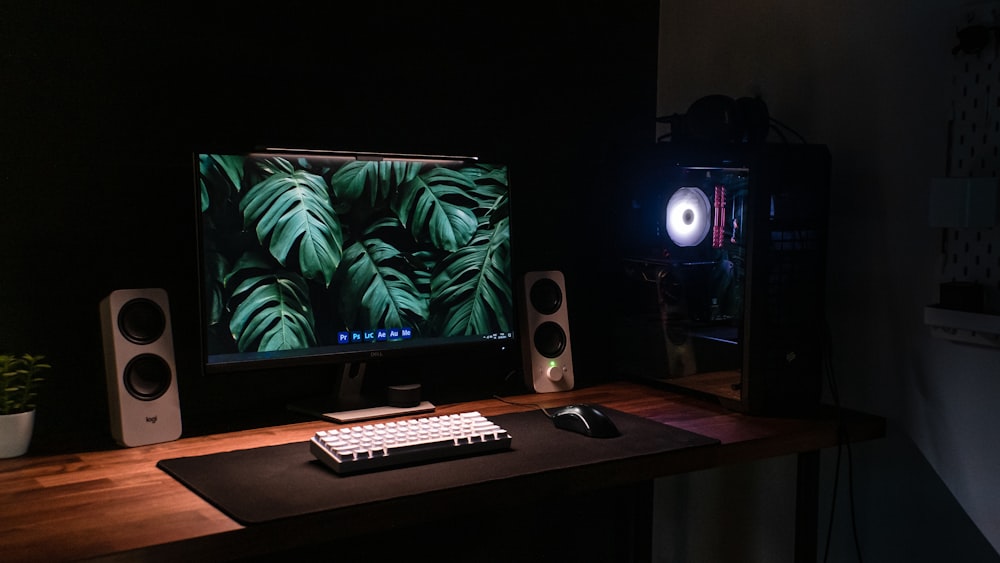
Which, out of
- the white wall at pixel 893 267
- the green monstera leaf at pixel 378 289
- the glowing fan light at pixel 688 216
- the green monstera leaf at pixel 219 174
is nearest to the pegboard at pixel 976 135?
the white wall at pixel 893 267

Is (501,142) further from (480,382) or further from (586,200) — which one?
(480,382)

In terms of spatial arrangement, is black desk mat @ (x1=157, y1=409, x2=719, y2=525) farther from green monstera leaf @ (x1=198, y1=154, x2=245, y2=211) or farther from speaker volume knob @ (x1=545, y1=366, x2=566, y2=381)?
green monstera leaf @ (x1=198, y1=154, x2=245, y2=211)

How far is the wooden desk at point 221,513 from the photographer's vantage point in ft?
3.32

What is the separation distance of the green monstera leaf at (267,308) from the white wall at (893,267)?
43.2 inches

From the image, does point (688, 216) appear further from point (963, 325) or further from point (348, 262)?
point (348, 262)

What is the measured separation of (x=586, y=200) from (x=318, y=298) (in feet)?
2.66

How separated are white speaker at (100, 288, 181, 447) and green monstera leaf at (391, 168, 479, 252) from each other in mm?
452

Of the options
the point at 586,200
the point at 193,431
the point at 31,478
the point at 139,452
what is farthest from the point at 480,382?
the point at 31,478

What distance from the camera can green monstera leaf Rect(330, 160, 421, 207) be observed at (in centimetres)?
156

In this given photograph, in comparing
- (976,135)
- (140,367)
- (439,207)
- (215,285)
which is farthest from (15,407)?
(976,135)

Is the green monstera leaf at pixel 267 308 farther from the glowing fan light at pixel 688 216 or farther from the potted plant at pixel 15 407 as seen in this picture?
the glowing fan light at pixel 688 216

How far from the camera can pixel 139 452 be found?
1.38 meters

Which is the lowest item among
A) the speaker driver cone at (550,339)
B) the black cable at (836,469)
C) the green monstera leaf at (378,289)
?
the black cable at (836,469)

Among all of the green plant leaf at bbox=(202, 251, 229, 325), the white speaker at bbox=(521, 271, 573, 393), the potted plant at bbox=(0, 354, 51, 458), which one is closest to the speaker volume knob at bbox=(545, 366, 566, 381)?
the white speaker at bbox=(521, 271, 573, 393)
